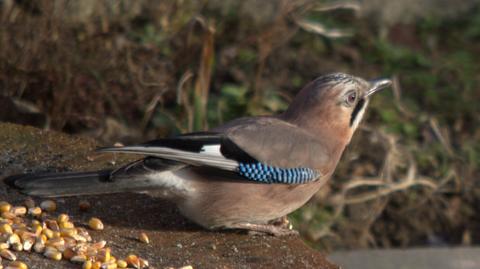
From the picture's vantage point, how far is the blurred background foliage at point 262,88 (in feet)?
20.1

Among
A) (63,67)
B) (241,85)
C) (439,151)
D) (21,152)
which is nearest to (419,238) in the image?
(439,151)

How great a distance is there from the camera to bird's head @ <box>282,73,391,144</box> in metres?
4.60

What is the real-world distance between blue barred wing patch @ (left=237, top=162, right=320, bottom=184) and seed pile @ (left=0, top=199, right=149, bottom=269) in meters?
0.50

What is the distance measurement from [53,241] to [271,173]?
95 centimetres

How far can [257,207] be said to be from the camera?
430 cm

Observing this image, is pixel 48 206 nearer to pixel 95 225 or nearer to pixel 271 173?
pixel 95 225

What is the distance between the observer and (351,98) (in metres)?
4.67

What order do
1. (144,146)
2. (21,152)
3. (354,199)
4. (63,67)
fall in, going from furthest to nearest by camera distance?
1. (354,199)
2. (63,67)
3. (21,152)
4. (144,146)

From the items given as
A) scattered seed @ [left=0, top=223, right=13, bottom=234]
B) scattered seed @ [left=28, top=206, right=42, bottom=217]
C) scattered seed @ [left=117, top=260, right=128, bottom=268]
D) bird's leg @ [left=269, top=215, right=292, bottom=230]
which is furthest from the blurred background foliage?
scattered seed @ [left=117, top=260, right=128, bottom=268]

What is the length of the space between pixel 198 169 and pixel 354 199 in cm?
238

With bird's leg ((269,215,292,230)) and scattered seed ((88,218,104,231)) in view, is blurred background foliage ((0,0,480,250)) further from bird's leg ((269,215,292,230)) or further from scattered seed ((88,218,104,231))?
scattered seed ((88,218,104,231))

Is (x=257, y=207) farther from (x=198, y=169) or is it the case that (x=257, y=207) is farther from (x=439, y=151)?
(x=439, y=151)

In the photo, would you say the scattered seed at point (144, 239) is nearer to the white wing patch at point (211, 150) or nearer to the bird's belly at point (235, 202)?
the bird's belly at point (235, 202)

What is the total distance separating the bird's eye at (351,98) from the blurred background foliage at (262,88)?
1.47 meters
